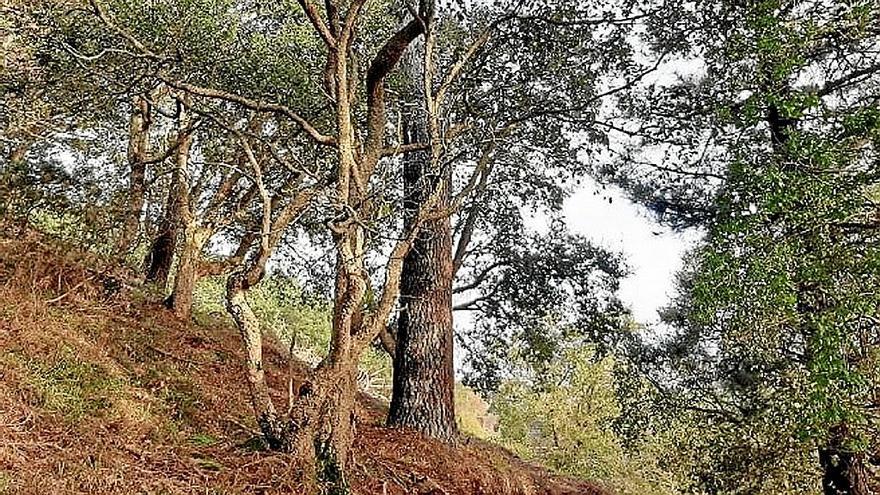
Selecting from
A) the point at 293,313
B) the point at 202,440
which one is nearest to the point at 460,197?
the point at 202,440

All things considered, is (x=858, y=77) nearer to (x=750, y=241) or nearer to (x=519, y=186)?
(x=750, y=241)

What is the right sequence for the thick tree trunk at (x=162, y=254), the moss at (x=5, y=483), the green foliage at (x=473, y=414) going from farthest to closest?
the green foliage at (x=473, y=414), the thick tree trunk at (x=162, y=254), the moss at (x=5, y=483)

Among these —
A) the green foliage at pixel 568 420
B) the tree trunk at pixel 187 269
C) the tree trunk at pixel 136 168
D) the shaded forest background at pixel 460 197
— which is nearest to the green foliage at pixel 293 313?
the shaded forest background at pixel 460 197

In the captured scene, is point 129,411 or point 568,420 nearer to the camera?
point 129,411

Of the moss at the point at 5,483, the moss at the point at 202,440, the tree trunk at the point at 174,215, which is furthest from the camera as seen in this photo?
the tree trunk at the point at 174,215

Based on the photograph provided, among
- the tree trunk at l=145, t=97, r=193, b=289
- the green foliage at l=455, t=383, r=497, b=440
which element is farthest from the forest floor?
the green foliage at l=455, t=383, r=497, b=440

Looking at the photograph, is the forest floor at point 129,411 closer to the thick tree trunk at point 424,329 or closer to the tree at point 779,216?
the thick tree trunk at point 424,329

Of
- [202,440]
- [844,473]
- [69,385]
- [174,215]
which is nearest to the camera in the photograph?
[202,440]

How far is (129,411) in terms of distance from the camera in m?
5.37

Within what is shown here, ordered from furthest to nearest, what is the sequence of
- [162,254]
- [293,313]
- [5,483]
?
[293,313] < [162,254] < [5,483]

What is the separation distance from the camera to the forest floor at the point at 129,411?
4395 mm

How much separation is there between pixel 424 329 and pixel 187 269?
3396mm

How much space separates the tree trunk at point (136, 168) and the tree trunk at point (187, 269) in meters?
0.88

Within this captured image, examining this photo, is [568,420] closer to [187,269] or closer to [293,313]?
[293,313]
